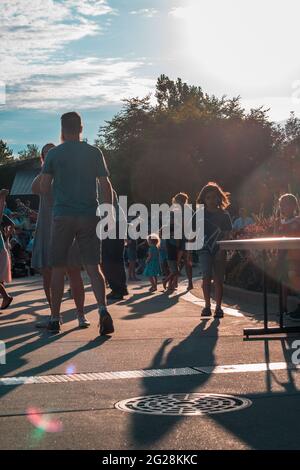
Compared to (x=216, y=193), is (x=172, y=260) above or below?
below

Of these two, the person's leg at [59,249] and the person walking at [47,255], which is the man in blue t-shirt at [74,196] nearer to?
the person's leg at [59,249]

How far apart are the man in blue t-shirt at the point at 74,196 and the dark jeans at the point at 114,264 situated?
5.33 m

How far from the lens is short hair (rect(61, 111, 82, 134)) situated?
30.8ft

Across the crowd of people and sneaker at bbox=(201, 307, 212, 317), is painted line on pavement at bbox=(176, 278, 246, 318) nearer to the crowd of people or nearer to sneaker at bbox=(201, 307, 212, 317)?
sneaker at bbox=(201, 307, 212, 317)

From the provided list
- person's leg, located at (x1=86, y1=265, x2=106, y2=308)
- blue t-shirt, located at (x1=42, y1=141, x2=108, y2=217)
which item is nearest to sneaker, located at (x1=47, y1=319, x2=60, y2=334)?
person's leg, located at (x1=86, y1=265, x2=106, y2=308)

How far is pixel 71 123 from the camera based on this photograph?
9391mm

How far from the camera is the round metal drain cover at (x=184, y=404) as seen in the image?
5.61m

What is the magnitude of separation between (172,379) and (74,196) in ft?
9.84

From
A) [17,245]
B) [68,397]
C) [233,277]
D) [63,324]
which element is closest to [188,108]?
[17,245]

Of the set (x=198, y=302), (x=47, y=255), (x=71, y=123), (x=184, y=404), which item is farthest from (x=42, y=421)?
(x=198, y=302)

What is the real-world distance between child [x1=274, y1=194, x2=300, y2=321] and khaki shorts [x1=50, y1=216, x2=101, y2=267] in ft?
8.66

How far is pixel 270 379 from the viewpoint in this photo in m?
6.70

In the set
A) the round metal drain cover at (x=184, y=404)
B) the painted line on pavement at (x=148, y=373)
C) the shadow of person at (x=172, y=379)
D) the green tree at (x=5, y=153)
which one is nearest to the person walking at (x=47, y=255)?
the shadow of person at (x=172, y=379)

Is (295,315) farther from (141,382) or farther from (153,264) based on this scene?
(153,264)
